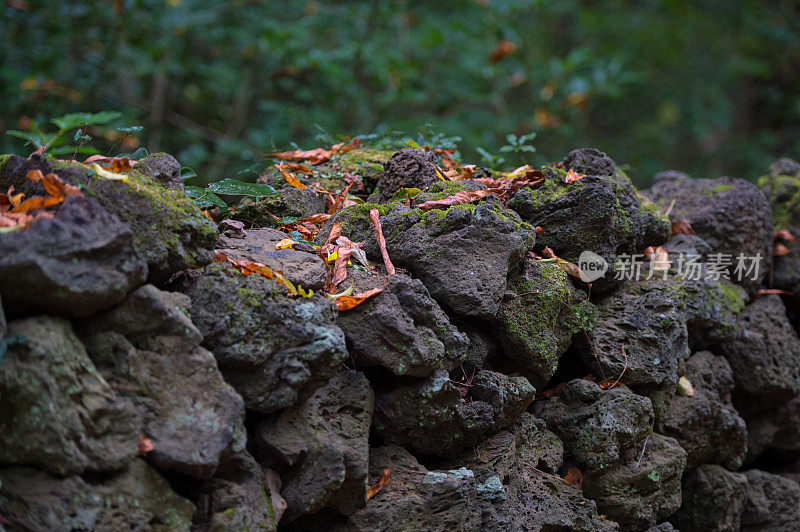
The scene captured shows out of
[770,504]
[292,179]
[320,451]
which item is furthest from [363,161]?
[770,504]

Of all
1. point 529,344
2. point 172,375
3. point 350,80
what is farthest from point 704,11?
point 172,375

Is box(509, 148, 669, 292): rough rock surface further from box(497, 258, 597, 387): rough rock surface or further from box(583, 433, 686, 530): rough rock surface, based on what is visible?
box(583, 433, 686, 530): rough rock surface

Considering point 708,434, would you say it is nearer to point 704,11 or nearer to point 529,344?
point 529,344

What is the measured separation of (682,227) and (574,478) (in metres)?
1.43

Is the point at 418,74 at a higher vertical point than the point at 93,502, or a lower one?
higher

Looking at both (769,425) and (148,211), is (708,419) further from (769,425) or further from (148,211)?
(148,211)

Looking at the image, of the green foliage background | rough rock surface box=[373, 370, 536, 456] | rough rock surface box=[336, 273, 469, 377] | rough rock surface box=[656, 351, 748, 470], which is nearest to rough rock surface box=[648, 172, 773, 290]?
rough rock surface box=[656, 351, 748, 470]

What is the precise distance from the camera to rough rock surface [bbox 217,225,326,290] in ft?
6.17

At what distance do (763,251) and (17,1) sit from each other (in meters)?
5.23

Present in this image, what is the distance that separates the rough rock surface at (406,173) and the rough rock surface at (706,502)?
172 cm

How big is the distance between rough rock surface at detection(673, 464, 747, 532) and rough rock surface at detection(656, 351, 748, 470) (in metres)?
0.06

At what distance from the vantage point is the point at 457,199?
2.27m

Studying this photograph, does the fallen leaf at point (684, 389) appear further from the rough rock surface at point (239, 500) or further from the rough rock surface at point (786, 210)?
the rough rock surface at point (239, 500)

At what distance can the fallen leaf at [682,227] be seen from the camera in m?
3.20
